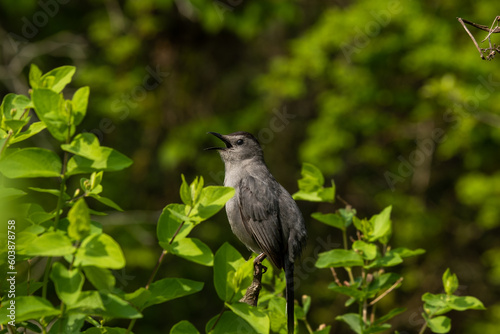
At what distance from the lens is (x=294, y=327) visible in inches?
94.7

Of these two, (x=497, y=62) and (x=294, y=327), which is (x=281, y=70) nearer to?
(x=497, y=62)

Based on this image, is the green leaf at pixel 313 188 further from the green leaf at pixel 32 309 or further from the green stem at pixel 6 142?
the green leaf at pixel 32 309

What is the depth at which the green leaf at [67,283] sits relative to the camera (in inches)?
51.4

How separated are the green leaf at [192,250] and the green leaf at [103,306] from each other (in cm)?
19

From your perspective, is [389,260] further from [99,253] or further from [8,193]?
[8,193]

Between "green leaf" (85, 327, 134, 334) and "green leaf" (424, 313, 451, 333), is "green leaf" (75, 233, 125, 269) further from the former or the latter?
"green leaf" (424, 313, 451, 333)

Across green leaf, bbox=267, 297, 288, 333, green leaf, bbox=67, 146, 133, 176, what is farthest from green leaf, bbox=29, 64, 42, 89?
green leaf, bbox=267, 297, 288, 333

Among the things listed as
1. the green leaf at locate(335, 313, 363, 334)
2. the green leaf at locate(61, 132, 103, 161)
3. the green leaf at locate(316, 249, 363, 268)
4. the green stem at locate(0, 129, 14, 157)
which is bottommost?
the green leaf at locate(335, 313, 363, 334)

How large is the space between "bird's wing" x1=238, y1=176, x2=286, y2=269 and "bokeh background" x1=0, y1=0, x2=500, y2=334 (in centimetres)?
392

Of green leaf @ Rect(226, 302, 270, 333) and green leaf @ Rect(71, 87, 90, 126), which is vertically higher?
green leaf @ Rect(71, 87, 90, 126)

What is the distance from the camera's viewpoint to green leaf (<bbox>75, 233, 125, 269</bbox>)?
1299 mm

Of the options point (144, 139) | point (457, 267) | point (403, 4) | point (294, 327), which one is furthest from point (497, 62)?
point (294, 327)

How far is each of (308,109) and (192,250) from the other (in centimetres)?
906

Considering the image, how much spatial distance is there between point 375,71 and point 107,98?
437 cm
